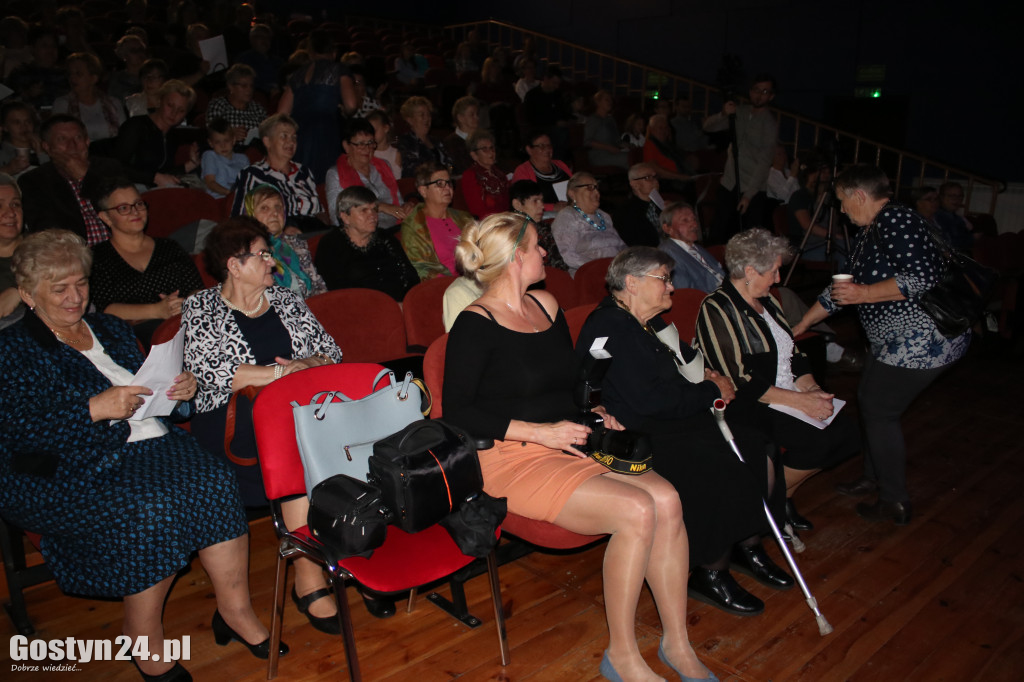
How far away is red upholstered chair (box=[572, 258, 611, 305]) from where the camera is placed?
3.95m

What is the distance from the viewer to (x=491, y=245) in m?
2.34

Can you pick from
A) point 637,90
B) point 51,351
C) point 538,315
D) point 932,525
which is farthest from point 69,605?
point 637,90

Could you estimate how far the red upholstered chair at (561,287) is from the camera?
150 inches

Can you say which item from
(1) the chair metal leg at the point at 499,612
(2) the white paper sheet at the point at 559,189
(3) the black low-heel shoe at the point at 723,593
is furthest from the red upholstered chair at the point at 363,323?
(2) the white paper sheet at the point at 559,189

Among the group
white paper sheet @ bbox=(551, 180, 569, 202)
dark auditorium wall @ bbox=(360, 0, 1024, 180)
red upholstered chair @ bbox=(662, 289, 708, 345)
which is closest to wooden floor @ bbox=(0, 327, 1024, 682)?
red upholstered chair @ bbox=(662, 289, 708, 345)

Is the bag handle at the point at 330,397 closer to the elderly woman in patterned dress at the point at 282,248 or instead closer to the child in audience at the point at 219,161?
the elderly woman in patterned dress at the point at 282,248

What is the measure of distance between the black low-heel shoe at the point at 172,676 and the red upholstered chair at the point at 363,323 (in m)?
1.42

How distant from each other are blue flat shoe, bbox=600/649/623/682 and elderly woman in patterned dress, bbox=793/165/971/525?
1.59 meters

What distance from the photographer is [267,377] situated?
2559 millimetres

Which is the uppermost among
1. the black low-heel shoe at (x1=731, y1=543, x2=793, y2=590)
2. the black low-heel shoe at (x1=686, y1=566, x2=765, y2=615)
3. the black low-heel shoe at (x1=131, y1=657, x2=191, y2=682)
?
the black low-heel shoe at (x1=131, y1=657, x2=191, y2=682)

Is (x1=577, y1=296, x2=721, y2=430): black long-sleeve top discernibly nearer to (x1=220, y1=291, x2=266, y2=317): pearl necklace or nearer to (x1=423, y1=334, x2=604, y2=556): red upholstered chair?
(x1=423, y1=334, x2=604, y2=556): red upholstered chair

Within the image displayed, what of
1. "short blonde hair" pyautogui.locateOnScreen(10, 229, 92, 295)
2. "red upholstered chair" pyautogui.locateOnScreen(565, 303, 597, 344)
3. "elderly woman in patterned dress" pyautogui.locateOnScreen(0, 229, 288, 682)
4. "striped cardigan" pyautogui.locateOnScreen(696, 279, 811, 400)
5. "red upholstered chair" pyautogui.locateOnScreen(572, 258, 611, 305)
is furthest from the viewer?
"red upholstered chair" pyautogui.locateOnScreen(572, 258, 611, 305)

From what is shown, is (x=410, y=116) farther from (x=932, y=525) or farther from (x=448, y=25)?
(x=448, y=25)

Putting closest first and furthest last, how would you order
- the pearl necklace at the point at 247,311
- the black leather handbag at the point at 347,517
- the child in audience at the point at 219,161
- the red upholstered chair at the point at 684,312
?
the black leather handbag at the point at 347,517 < the pearl necklace at the point at 247,311 < the red upholstered chair at the point at 684,312 < the child in audience at the point at 219,161
